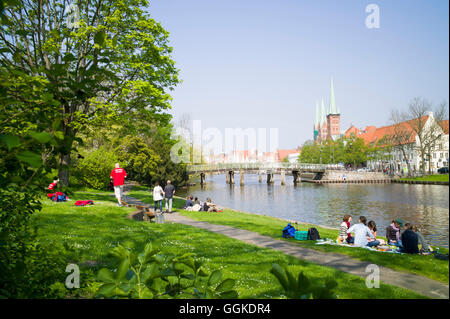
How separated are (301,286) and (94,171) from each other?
32642 mm

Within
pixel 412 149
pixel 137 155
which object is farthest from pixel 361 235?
pixel 137 155

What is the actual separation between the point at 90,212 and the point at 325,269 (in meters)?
9.96

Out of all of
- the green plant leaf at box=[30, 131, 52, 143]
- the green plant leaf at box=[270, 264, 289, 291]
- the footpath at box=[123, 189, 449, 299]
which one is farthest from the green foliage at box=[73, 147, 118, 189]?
the green plant leaf at box=[270, 264, 289, 291]

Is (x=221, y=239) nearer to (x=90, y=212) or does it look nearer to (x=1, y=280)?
(x=90, y=212)

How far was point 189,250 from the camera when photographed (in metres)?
8.38

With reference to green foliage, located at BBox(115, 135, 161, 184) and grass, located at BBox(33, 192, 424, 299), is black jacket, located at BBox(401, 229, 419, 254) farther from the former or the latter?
green foliage, located at BBox(115, 135, 161, 184)

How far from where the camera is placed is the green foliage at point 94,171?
30547 millimetres

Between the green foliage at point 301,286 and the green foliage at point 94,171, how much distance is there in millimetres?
31943

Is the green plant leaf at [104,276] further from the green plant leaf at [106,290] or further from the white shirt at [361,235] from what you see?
the white shirt at [361,235]

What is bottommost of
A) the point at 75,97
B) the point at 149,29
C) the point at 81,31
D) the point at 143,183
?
the point at 143,183

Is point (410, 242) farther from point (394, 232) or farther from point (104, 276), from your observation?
point (104, 276)

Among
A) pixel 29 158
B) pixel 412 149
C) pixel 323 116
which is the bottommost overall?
pixel 29 158
